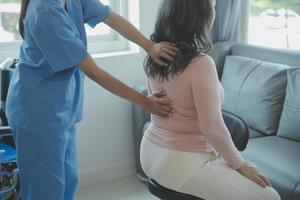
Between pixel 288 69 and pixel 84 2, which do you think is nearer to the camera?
pixel 84 2

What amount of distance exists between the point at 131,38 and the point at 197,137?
2.01ft

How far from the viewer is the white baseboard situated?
2.93m

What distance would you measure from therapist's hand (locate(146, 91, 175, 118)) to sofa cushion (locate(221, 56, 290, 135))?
3.84ft

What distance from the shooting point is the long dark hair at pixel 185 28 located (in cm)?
151

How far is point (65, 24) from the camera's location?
5.13ft

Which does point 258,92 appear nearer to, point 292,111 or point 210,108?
point 292,111

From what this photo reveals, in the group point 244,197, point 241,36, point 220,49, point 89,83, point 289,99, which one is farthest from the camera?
point 241,36

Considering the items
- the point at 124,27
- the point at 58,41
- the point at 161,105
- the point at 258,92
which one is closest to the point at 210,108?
the point at 161,105

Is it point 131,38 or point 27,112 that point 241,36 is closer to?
point 131,38

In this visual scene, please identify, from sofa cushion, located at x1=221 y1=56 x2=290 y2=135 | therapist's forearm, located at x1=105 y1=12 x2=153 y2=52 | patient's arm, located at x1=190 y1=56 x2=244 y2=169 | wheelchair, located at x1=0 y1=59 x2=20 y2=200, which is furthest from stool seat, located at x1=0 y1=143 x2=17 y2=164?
sofa cushion, located at x1=221 y1=56 x2=290 y2=135

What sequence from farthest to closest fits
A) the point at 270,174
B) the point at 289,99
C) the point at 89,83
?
the point at 89,83 → the point at 289,99 → the point at 270,174

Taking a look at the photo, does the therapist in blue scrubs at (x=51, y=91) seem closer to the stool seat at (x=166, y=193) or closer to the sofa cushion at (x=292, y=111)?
the stool seat at (x=166, y=193)

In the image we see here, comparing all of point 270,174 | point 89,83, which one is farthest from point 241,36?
point 270,174

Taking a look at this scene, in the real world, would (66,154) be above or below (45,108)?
below
